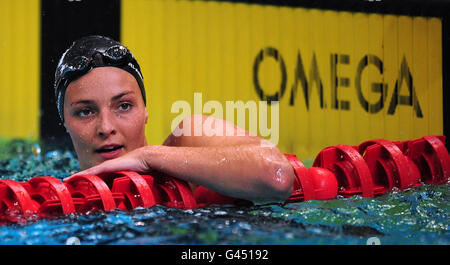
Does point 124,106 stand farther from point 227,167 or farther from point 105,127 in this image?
point 227,167

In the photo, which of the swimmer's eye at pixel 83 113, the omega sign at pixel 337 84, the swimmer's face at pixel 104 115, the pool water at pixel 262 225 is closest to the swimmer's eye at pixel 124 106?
the swimmer's face at pixel 104 115

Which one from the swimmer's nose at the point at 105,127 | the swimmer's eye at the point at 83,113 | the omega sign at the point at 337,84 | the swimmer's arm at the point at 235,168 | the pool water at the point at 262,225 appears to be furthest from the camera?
the omega sign at the point at 337,84

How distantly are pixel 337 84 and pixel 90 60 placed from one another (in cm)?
422

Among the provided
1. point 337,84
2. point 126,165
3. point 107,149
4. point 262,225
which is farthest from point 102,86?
point 337,84

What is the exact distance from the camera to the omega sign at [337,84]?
597 cm

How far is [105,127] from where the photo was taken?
2.16 metres

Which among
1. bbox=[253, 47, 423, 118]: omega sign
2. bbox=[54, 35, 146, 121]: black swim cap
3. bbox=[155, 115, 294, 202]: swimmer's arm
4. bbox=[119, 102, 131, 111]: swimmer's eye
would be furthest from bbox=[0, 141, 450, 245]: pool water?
bbox=[253, 47, 423, 118]: omega sign

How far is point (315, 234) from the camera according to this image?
150cm

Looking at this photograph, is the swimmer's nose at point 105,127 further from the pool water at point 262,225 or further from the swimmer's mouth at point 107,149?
the pool water at point 262,225

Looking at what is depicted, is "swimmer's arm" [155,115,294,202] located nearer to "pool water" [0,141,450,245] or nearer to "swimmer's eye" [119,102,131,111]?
"pool water" [0,141,450,245]

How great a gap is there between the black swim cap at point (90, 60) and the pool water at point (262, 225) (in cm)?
86

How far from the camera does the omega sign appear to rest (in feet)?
19.6

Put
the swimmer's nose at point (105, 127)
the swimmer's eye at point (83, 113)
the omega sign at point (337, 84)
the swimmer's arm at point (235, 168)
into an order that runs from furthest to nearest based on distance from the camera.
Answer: the omega sign at point (337, 84) → the swimmer's eye at point (83, 113) → the swimmer's nose at point (105, 127) → the swimmer's arm at point (235, 168)
